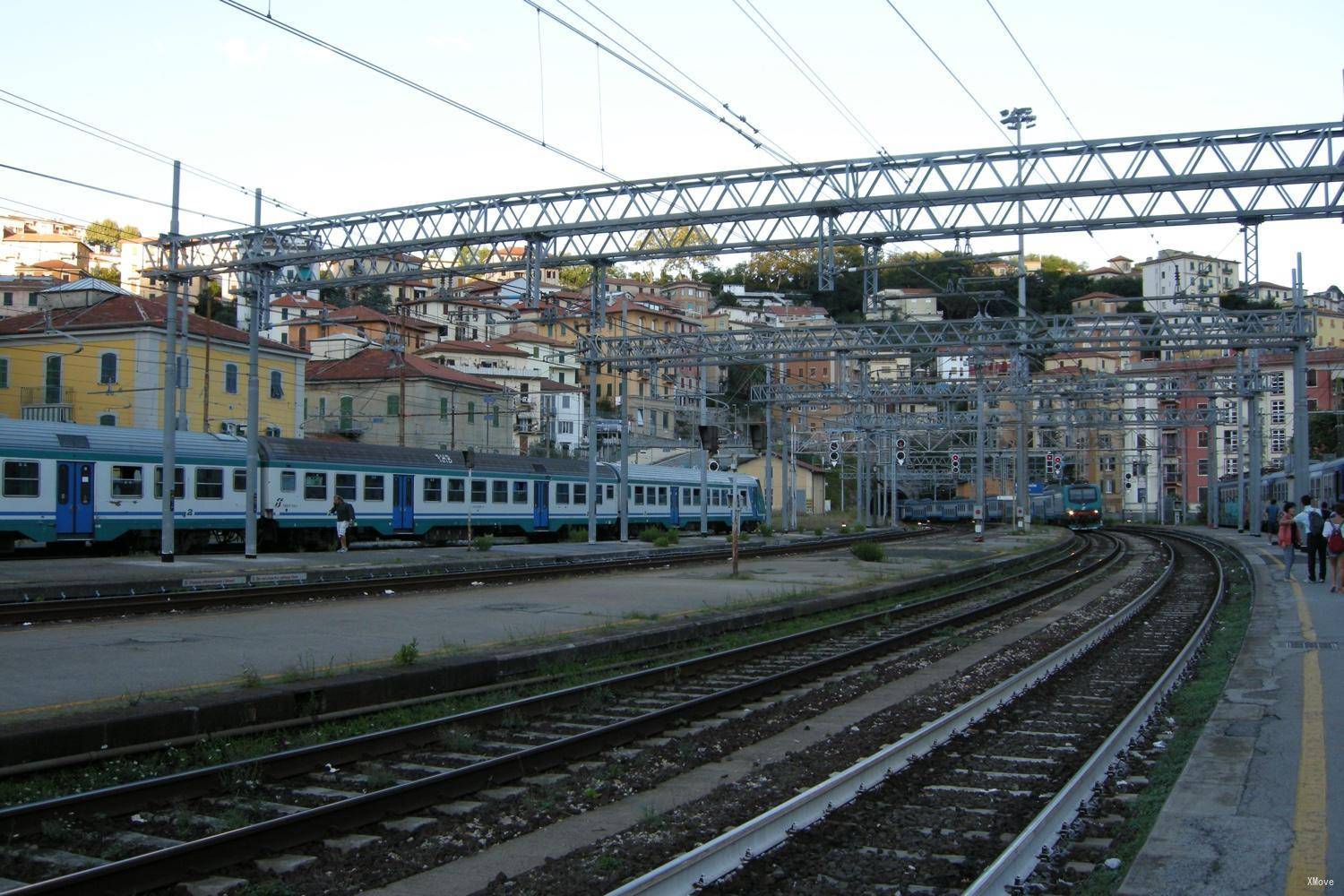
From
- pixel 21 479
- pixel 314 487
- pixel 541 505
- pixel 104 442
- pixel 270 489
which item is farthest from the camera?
pixel 541 505

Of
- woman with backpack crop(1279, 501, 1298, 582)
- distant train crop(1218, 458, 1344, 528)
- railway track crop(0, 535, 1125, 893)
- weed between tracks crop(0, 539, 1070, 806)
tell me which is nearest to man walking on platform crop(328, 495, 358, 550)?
weed between tracks crop(0, 539, 1070, 806)

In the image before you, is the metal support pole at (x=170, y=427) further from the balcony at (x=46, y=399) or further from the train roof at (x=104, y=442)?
the balcony at (x=46, y=399)

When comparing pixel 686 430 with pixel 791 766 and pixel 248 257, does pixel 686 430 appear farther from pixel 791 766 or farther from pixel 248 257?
pixel 791 766

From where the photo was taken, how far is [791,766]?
7707 millimetres

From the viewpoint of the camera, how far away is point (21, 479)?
23.5m

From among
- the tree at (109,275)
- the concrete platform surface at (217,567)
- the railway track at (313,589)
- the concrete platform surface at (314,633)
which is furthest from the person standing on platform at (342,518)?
the tree at (109,275)

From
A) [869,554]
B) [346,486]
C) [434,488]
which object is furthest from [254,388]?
[869,554]

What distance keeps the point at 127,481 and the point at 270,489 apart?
12.1 ft

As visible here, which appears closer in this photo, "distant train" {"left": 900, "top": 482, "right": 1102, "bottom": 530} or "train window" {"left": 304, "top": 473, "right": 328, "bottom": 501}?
"train window" {"left": 304, "top": 473, "right": 328, "bottom": 501}

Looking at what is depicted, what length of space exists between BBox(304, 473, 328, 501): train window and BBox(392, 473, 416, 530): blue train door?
258 cm

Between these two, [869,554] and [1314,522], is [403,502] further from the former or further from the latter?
[1314,522]

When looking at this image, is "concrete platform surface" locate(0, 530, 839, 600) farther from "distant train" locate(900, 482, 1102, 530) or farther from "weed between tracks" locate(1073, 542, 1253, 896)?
"distant train" locate(900, 482, 1102, 530)

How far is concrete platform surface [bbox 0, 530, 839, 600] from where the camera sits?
17.6m

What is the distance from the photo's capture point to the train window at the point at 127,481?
83.4ft
